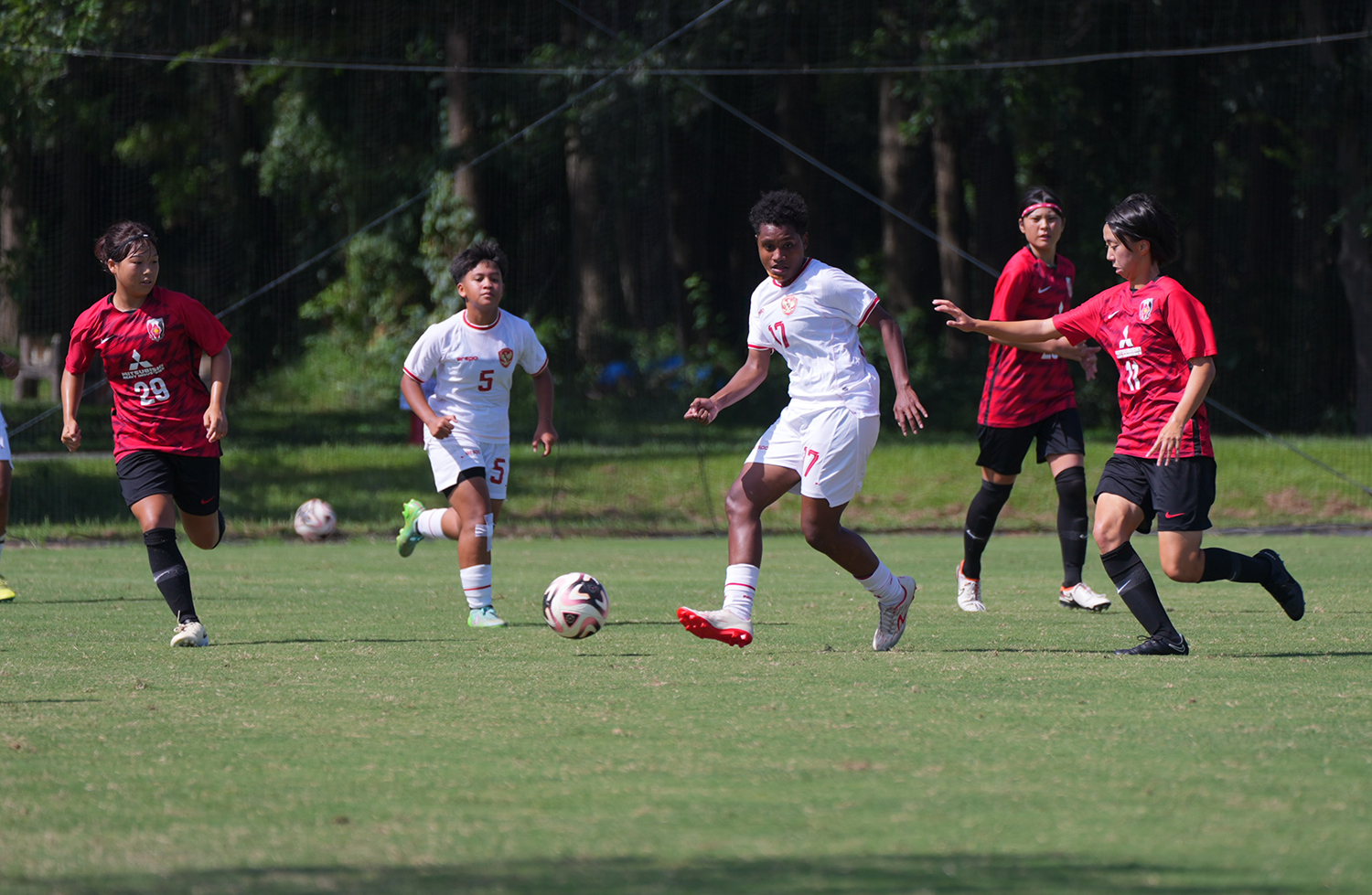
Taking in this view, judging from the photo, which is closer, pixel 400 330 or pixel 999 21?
pixel 999 21

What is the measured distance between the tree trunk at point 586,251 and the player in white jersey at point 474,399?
10880 millimetres

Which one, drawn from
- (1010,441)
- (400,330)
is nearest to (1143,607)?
(1010,441)

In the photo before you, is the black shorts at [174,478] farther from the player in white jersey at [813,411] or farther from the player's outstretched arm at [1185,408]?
the player's outstretched arm at [1185,408]

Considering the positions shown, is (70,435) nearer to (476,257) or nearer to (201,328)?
(201,328)

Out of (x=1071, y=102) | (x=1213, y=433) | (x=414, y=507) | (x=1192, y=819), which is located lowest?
(x=1213, y=433)

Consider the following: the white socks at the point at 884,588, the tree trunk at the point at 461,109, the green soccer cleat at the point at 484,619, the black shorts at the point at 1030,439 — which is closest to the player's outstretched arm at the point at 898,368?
the white socks at the point at 884,588

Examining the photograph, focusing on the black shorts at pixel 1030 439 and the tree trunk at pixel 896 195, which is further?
the tree trunk at pixel 896 195

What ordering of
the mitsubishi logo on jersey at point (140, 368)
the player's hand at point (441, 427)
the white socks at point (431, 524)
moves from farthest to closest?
1. the white socks at point (431, 524)
2. the player's hand at point (441, 427)
3. the mitsubishi logo on jersey at point (140, 368)

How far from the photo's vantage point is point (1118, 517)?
7.05 meters

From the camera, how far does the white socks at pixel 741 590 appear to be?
702 centimetres

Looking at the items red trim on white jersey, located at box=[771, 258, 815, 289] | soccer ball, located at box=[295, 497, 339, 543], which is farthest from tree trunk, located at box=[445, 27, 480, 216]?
red trim on white jersey, located at box=[771, 258, 815, 289]

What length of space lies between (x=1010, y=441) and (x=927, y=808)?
18.1ft

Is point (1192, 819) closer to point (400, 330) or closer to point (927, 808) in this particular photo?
point (927, 808)

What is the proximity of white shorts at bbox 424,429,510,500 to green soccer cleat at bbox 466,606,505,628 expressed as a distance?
2.14 feet
